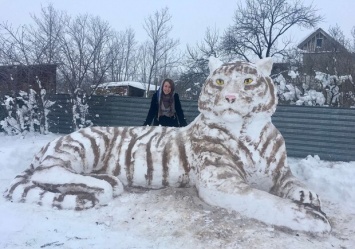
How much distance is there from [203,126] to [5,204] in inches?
77.6

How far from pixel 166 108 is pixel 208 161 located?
1.94 meters

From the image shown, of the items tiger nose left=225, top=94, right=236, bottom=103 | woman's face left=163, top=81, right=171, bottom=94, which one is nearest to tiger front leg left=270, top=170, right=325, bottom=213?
tiger nose left=225, top=94, right=236, bottom=103

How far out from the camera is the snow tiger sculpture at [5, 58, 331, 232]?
3025mm

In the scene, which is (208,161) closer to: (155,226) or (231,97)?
(231,97)

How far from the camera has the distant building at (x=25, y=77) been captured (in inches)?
321

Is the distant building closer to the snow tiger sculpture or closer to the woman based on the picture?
the woman

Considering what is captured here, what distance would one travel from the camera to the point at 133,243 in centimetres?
252

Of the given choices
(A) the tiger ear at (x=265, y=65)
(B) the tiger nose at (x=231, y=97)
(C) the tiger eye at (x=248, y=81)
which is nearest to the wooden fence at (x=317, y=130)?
(A) the tiger ear at (x=265, y=65)

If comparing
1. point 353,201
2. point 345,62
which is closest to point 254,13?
point 345,62

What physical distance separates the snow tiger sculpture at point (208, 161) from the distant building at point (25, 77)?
4960 millimetres

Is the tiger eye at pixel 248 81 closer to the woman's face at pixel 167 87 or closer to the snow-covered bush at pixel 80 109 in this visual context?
the woman's face at pixel 167 87

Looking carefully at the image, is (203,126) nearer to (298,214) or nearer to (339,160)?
(298,214)

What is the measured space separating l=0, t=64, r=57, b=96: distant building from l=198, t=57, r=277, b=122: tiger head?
19.1 ft

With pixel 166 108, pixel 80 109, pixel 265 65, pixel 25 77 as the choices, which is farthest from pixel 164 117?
pixel 25 77
